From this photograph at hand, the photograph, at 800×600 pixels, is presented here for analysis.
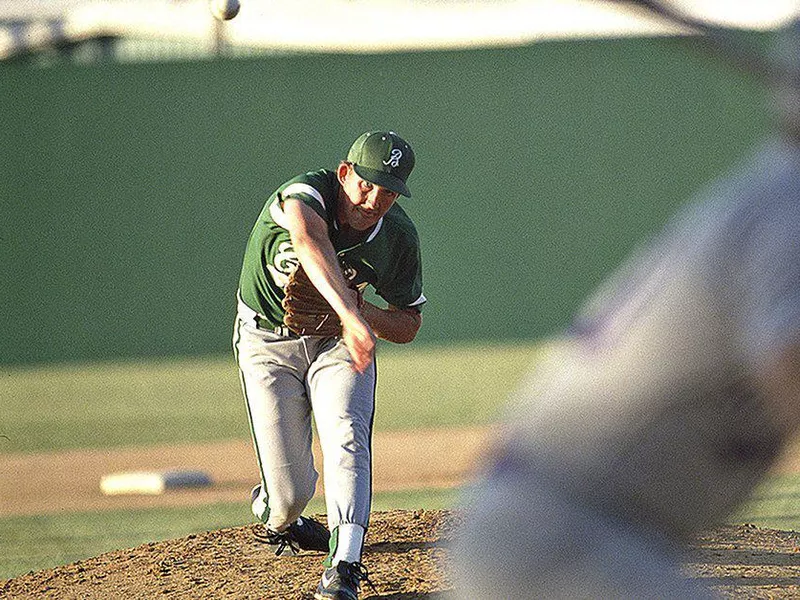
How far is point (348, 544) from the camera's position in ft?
15.3

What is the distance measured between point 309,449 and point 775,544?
2012 millimetres

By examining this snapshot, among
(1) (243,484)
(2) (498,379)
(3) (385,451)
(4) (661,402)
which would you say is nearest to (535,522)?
(4) (661,402)

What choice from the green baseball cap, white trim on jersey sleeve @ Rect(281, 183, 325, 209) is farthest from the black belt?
the green baseball cap

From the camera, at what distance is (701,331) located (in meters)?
1.82

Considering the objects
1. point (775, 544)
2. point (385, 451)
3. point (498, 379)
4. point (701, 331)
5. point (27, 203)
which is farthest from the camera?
point (27, 203)

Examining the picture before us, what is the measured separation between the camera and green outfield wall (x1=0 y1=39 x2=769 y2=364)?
542 inches

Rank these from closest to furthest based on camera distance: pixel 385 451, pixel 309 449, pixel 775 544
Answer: pixel 309 449, pixel 775 544, pixel 385 451

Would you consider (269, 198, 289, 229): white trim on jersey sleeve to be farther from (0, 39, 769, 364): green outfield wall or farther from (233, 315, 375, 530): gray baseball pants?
(0, 39, 769, 364): green outfield wall

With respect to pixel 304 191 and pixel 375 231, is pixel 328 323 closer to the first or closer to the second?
pixel 375 231

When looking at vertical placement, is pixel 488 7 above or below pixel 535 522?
above

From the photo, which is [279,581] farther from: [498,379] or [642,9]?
[498,379]

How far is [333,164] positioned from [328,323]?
29.5ft

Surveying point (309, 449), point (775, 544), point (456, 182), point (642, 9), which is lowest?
point (775, 544)

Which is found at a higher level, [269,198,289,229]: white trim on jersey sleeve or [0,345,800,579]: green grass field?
[269,198,289,229]: white trim on jersey sleeve
